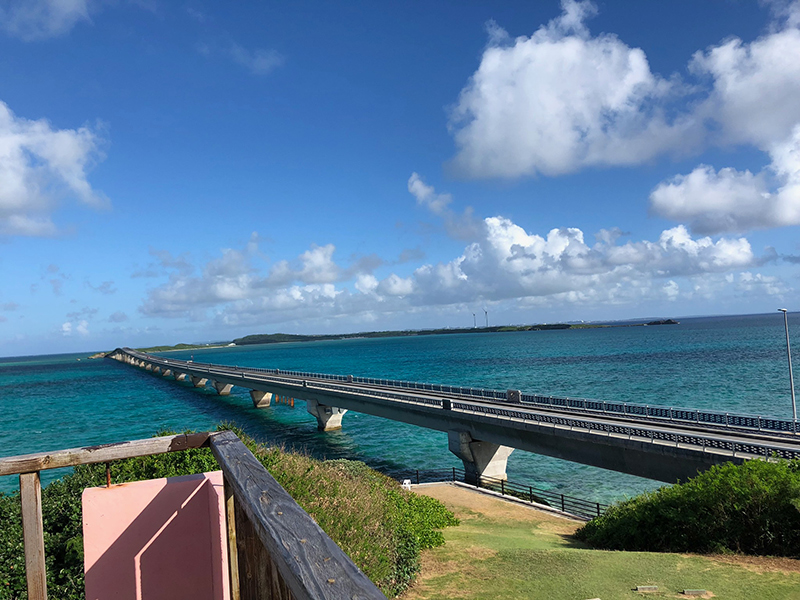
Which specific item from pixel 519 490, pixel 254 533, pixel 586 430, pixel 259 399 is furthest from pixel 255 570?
pixel 259 399

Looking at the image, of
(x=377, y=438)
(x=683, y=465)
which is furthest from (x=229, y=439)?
(x=377, y=438)

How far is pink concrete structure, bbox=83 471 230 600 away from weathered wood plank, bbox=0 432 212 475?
245mm

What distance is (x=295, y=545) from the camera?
179 centimetres

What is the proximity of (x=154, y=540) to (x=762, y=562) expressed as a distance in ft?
56.9

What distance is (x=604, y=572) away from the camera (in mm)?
14594

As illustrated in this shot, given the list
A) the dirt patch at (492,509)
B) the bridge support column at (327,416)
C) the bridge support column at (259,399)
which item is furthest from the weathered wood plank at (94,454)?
the bridge support column at (259,399)

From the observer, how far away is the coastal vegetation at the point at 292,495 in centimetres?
1023

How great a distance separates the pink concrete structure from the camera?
374cm

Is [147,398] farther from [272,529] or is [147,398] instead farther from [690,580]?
[272,529]

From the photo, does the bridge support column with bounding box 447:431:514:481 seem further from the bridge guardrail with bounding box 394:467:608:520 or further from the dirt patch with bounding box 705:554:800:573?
the dirt patch with bounding box 705:554:800:573

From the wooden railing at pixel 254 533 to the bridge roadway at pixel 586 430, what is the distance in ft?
84.4

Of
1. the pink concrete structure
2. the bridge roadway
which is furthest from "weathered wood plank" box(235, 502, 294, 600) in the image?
the bridge roadway

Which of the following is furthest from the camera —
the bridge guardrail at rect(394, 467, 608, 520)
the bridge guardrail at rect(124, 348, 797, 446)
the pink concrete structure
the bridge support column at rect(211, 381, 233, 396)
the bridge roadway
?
the bridge support column at rect(211, 381, 233, 396)

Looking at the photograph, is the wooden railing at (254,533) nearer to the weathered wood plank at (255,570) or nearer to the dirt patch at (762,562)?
the weathered wood plank at (255,570)
